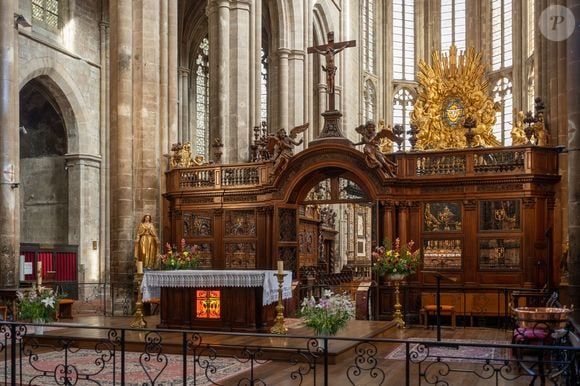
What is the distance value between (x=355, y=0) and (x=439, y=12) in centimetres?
693

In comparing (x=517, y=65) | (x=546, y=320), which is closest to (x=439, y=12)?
(x=517, y=65)

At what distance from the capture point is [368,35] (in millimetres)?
40938

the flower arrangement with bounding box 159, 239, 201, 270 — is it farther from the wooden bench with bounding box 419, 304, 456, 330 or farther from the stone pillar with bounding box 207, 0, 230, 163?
the stone pillar with bounding box 207, 0, 230, 163

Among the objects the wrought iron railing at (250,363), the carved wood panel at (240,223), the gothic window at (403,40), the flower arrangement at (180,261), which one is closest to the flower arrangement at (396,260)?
the wrought iron railing at (250,363)

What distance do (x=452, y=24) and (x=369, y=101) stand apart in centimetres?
661

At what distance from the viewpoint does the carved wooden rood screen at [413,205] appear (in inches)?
603

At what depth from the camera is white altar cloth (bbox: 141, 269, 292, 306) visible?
12414mm

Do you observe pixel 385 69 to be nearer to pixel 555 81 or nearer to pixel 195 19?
pixel 195 19

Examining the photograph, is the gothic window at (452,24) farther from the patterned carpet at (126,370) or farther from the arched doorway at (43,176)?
the patterned carpet at (126,370)

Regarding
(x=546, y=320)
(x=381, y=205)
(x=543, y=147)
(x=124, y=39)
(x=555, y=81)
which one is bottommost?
(x=546, y=320)

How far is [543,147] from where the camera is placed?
1545 cm

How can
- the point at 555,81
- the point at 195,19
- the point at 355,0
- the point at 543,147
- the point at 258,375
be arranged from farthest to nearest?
1. the point at 355,0
2. the point at 195,19
3. the point at 555,81
4. the point at 543,147
5. the point at 258,375

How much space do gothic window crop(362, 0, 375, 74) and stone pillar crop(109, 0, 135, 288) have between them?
2384 centimetres

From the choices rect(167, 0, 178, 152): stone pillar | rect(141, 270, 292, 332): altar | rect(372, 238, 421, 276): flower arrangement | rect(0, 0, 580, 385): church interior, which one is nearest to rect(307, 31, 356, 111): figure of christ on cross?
rect(0, 0, 580, 385): church interior
